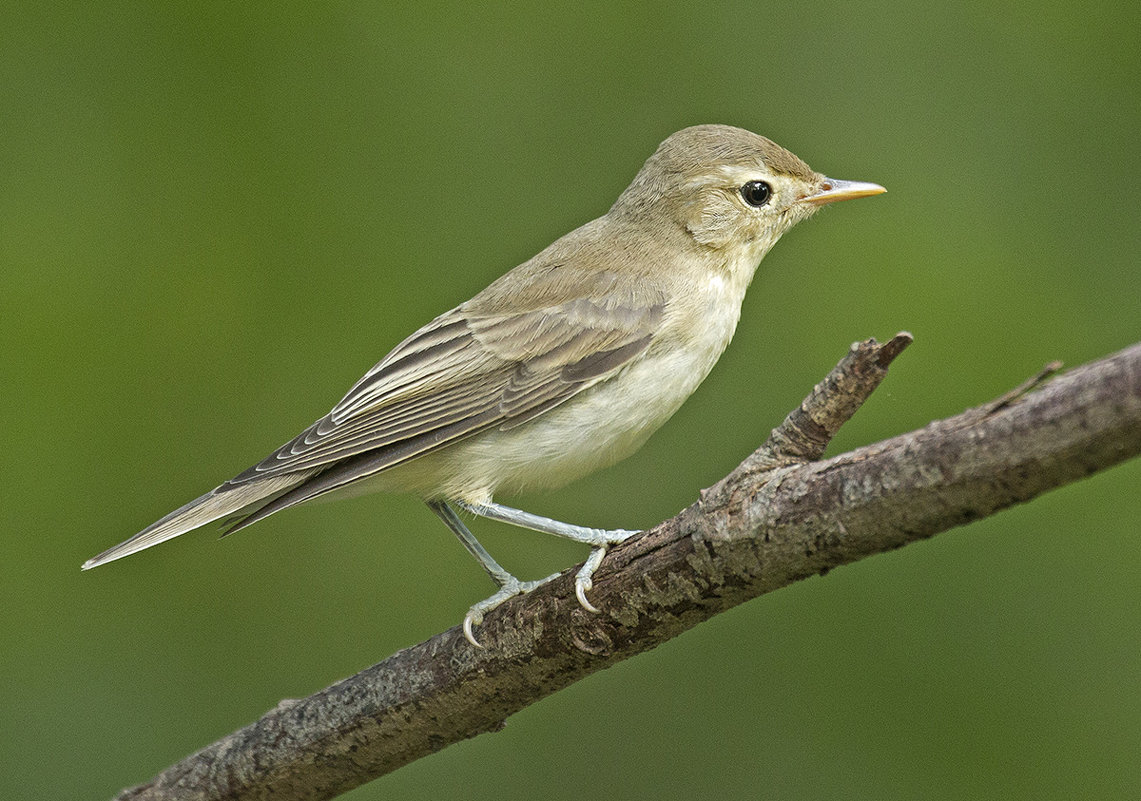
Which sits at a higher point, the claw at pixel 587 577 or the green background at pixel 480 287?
the green background at pixel 480 287

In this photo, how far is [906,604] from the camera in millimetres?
4742

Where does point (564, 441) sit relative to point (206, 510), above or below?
below

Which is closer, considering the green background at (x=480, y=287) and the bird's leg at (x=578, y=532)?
the bird's leg at (x=578, y=532)

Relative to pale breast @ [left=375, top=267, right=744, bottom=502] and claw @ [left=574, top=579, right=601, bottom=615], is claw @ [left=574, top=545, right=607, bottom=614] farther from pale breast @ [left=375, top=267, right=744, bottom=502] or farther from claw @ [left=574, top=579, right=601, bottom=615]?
pale breast @ [left=375, top=267, right=744, bottom=502]

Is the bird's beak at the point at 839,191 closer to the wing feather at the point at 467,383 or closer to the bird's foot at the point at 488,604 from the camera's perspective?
the wing feather at the point at 467,383

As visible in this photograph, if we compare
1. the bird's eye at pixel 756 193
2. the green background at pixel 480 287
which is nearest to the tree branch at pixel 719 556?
the green background at pixel 480 287

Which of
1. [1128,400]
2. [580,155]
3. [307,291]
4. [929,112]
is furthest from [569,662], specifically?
[929,112]

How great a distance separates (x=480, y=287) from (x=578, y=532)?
6.49 feet

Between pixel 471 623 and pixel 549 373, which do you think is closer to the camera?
pixel 471 623

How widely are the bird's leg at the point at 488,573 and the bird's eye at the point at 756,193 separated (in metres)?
1.64

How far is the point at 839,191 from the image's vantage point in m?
4.58

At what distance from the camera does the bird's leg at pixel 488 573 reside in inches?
143

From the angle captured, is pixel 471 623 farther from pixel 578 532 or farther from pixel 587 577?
pixel 587 577

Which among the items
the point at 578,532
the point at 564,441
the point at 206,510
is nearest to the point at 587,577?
the point at 578,532
